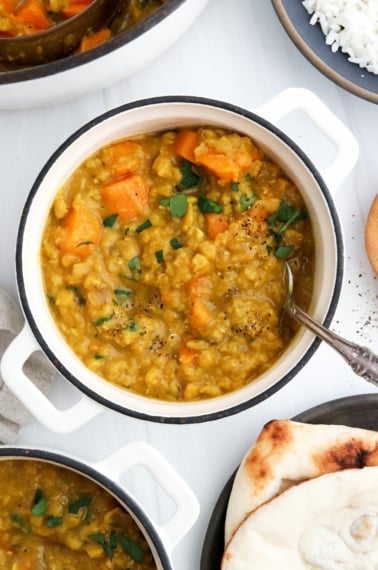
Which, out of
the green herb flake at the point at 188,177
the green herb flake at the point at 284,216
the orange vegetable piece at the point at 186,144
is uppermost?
the orange vegetable piece at the point at 186,144

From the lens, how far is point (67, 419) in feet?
6.85

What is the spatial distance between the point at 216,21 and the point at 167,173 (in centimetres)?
57

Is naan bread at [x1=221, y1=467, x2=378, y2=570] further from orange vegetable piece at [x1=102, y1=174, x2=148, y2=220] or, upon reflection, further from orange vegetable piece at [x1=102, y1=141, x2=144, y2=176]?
orange vegetable piece at [x1=102, y1=141, x2=144, y2=176]

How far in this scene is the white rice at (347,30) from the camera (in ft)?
7.87

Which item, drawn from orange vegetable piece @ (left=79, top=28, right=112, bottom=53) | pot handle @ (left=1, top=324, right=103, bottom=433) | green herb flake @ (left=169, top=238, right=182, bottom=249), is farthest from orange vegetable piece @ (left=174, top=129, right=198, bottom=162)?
pot handle @ (left=1, top=324, right=103, bottom=433)

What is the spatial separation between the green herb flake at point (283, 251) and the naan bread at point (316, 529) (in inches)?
21.8

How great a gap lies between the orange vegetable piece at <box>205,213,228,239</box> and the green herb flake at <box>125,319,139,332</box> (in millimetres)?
288

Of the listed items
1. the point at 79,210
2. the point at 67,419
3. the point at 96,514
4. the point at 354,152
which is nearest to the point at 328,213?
the point at 354,152

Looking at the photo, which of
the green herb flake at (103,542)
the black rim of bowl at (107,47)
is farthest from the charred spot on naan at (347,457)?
the black rim of bowl at (107,47)

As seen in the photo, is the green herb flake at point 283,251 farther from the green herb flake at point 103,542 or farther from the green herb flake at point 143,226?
the green herb flake at point 103,542

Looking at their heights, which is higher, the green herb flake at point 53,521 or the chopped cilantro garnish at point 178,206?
the chopped cilantro garnish at point 178,206

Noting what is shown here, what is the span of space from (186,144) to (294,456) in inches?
32.4

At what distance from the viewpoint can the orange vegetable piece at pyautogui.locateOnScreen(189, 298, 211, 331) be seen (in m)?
2.17

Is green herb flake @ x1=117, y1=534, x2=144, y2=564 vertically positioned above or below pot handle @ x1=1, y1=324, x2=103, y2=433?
below
